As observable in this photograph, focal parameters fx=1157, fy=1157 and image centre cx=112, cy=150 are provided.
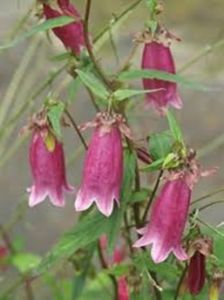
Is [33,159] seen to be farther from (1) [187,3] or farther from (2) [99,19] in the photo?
(1) [187,3]

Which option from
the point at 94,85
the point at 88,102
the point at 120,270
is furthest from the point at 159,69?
the point at 88,102

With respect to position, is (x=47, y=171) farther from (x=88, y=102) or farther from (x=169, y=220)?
(x=88, y=102)

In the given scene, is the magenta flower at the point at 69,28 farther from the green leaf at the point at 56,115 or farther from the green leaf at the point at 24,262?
the green leaf at the point at 24,262

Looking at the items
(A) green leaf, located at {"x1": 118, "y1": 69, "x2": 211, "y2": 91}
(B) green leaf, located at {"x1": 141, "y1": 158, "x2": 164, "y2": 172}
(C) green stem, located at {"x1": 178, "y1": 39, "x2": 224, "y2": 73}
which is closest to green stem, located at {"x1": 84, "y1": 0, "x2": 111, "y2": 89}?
(A) green leaf, located at {"x1": 118, "y1": 69, "x2": 211, "y2": 91}

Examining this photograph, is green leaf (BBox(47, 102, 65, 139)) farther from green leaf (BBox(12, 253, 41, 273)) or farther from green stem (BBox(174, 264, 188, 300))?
green leaf (BBox(12, 253, 41, 273))

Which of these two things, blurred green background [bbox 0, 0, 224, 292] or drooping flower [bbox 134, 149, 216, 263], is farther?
blurred green background [bbox 0, 0, 224, 292]

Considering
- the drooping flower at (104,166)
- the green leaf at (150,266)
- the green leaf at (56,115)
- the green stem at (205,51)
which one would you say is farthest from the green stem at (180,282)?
the green stem at (205,51)

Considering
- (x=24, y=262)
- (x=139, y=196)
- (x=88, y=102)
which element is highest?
(x=139, y=196)
